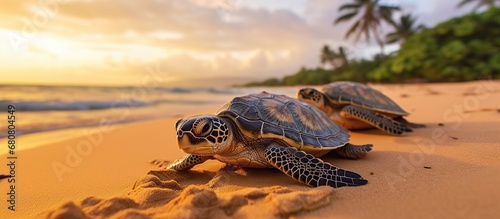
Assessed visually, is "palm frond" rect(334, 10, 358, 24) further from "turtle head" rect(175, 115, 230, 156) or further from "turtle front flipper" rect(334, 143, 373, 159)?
"turtle head" rect(175, 115, 230, 156)

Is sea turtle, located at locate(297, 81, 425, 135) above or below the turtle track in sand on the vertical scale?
above

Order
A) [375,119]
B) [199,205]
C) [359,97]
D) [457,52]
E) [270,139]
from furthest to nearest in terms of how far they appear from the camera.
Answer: [457,52] < [359,97] < [375,119] < [270,139] < [199,205]

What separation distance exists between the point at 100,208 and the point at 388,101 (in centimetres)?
519

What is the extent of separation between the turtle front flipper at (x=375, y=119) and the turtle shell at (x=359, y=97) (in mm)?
262

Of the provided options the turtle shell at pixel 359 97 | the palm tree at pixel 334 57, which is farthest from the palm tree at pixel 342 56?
the turtle shell at pixel 359 97

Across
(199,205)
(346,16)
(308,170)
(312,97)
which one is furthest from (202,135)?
(346,16)

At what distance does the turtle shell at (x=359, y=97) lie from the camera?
16.6ft

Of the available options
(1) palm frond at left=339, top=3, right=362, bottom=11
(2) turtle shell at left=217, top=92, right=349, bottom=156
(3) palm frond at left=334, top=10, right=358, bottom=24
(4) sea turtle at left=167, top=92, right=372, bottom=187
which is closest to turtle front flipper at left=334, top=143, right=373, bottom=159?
(4) sea turtle at left=167, top=92, right=372, bottom=187

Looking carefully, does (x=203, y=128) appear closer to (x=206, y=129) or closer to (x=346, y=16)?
(x=206, y=129)

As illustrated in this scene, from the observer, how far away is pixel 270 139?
272cm

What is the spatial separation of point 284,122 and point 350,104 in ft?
8.74

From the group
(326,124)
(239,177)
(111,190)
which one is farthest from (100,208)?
(326,124)

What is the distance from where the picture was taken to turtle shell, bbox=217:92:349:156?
269cm

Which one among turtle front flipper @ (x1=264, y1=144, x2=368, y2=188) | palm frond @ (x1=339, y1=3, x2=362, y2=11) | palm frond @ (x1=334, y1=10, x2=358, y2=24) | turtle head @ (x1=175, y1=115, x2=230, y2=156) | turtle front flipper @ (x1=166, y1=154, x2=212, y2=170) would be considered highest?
palm frond @ (x1=339, y1=3, x2=362, y2=11)
